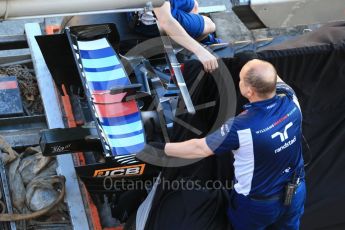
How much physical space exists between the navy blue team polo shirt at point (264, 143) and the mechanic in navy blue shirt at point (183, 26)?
613 millimetres

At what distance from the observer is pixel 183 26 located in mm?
4676

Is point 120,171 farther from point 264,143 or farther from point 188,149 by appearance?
point 264,143

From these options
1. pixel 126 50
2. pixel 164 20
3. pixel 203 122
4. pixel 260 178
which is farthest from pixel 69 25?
pixel 260 178

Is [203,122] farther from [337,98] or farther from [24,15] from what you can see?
[24,15]

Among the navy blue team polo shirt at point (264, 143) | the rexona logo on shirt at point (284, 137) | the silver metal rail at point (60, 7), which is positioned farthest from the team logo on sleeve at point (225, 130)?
the silver metal rail at point (60, 7)

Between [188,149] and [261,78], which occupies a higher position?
[261,78]

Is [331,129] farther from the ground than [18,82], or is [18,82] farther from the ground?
[18,82]

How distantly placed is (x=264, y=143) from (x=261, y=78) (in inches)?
15.4

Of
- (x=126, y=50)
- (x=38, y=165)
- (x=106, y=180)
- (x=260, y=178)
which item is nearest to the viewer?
(x=260, y=178)

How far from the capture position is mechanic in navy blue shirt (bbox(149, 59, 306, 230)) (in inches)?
139

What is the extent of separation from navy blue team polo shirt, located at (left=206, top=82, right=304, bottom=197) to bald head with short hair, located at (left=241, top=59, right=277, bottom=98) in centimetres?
8

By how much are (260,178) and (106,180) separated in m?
1.03

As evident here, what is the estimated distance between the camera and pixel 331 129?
471 centimetres

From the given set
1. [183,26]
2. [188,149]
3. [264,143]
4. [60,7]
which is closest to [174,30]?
[183,26]
